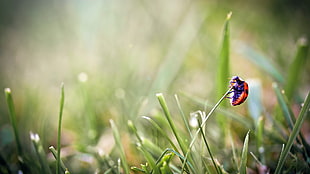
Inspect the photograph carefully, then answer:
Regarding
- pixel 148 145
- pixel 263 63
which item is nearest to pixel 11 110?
pixel 148 145

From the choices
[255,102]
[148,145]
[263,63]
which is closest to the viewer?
[148,145]

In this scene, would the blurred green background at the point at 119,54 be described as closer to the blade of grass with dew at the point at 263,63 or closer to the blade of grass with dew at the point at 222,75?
the blade of grass with dew at the point at 263,63

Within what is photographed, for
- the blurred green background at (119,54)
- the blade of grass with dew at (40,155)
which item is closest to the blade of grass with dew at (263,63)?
the blurred green background at (119,54)

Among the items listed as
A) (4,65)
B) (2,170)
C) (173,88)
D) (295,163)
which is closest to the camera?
(295,163)

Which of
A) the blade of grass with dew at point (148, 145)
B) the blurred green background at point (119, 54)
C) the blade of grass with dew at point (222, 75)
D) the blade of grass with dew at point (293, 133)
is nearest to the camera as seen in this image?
the blade of grass with dew at point (293, 133)

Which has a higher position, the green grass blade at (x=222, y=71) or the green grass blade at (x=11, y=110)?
the green grass blade at (x=11, y=110)

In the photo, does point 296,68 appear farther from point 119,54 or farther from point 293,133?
point 119,54

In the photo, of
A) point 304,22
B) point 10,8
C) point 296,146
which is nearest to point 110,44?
point 10,8

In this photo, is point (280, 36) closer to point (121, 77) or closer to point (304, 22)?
point (304, 22)
